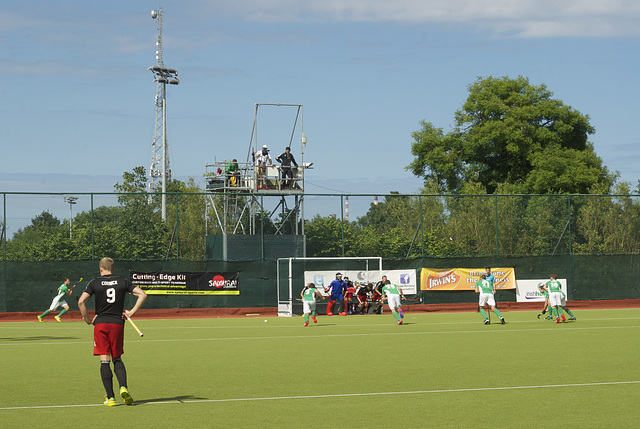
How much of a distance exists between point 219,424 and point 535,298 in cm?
3019

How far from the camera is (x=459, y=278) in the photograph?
3672 cm

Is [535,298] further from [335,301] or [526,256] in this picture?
[335,301]

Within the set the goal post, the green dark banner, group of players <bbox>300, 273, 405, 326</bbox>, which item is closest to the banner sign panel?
the goal post

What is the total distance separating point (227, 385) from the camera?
12.2m

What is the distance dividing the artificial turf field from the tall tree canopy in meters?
34.6

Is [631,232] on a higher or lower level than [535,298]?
higher

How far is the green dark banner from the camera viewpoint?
111 feet

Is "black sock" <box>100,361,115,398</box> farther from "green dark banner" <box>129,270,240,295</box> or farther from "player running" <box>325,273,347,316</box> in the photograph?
"green dark banner" <box>129,270,240,295</box>

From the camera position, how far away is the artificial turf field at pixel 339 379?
9.34m

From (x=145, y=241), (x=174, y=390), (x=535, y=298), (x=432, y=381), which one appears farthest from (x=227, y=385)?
(x=535, y=298)

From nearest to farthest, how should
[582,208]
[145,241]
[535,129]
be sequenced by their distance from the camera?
[145,241], [582,208], [535,129]

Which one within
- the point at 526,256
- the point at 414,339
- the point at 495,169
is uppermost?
the point at 495,169

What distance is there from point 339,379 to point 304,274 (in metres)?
21.9

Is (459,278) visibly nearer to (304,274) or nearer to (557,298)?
(304,274)
